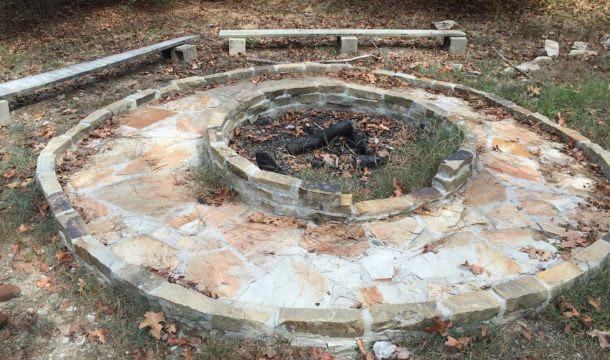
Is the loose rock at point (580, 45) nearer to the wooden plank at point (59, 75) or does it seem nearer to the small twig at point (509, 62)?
the small twig at point (509, 62)

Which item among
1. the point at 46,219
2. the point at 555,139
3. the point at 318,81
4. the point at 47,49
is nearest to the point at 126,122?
the point at 46,219

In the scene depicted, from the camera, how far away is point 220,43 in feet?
27.8

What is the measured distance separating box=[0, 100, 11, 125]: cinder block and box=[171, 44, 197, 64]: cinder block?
2756 mm

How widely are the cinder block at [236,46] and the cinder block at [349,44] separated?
5.31ft

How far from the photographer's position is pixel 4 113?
5.54 metres

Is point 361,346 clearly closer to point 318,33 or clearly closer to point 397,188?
point 397,188

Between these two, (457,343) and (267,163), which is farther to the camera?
(267,163)

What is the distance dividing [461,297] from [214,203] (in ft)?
6.76

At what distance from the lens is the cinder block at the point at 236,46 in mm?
7938

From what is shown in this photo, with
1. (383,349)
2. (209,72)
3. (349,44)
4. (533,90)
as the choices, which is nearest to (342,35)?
(349,44)

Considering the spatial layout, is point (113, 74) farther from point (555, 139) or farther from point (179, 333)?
point (555, 139)

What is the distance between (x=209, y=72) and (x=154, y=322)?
496cm

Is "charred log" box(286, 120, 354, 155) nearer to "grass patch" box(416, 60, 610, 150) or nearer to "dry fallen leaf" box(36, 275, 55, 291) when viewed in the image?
"dry fallen leaf" box(36, 275, 55, 291)

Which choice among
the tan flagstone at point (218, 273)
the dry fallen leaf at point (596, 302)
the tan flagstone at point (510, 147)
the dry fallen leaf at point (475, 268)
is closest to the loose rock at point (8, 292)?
the tan flagstone at point (218, 273)
